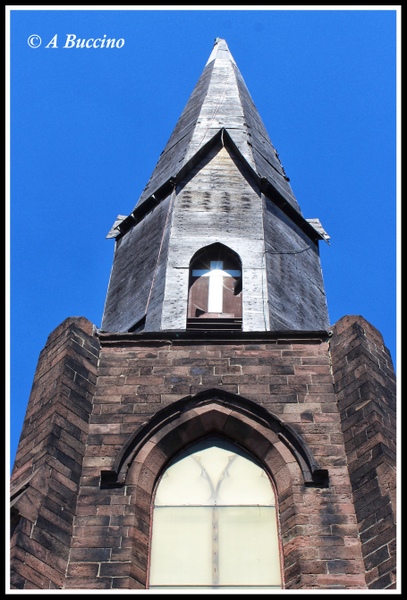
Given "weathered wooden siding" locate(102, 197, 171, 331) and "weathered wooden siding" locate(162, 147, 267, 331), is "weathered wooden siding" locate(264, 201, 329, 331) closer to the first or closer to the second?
"weathered wooden siding" locate(162, 147, 267, 331)

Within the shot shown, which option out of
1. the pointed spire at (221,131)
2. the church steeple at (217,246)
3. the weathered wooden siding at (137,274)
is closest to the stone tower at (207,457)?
the church steeple at (217,246)

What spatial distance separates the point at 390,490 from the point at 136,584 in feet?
8.07

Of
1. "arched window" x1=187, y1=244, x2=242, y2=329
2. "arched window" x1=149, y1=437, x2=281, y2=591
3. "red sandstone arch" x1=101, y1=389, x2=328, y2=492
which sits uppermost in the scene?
"arched window" x1=187, y1=244, x2=242, y2=329

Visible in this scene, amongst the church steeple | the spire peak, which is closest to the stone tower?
the church steeple

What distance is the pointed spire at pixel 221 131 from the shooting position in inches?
802

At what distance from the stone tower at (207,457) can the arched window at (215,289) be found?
2.5 inches

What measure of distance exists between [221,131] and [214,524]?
35.6 ft

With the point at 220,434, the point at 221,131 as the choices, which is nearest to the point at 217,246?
the point at 221,131

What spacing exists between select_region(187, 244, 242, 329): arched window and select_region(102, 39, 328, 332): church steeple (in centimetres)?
1

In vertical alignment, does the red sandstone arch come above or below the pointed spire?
below

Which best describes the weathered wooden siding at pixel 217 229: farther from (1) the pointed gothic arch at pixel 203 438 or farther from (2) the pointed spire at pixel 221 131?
(1) the pointed gothic arch at pixel 203 438

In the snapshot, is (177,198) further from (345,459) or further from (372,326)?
(345,459)

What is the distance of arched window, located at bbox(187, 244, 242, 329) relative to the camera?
15.6 meters

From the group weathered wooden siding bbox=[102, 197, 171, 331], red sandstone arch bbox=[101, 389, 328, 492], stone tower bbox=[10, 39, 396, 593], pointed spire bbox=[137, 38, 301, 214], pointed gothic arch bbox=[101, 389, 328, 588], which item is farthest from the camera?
pointed spire bbox=[137, 38, 301, 214]
